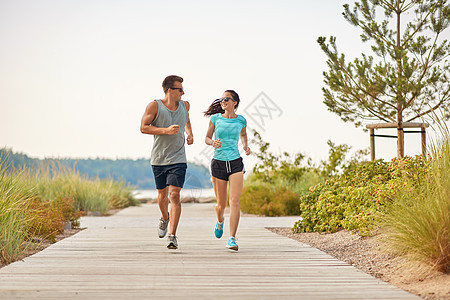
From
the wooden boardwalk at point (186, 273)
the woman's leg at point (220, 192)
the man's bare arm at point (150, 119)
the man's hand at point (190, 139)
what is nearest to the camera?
the wooden boardwalk at point (186, 273)

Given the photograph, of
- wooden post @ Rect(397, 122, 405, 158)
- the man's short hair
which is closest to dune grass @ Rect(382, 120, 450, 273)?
the man's short hair

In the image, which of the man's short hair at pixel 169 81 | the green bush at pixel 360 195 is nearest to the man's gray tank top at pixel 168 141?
the man's short hair at pixel 169 81

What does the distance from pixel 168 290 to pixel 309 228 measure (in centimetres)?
505

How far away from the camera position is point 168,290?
14.3 feet

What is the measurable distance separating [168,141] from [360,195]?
295 centimetres

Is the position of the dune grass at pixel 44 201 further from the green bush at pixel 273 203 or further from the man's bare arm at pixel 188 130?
the green bush at pixel 273 203

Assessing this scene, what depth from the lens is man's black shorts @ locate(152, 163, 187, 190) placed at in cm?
650

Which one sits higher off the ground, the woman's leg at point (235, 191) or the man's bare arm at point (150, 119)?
the man's bare arm at point (150, 119)

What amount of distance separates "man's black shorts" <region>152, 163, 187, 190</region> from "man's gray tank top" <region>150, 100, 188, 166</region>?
0.06m

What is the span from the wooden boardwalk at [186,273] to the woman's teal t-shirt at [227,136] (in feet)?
3.89

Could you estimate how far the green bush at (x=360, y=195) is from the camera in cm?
693

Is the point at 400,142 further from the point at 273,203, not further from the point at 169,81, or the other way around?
the point at 169,81

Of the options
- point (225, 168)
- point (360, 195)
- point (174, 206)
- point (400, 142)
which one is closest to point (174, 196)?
point (174, 206)

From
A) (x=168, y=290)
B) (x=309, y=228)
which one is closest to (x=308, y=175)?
(x=309, y=228)
